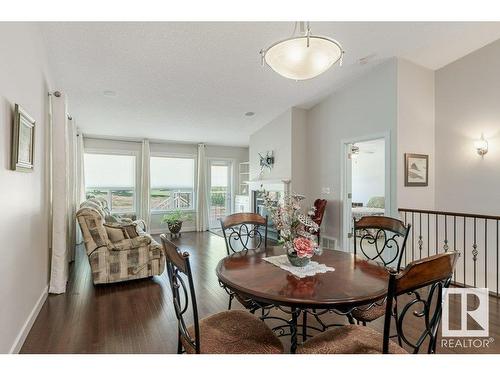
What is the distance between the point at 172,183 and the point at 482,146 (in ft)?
21.4

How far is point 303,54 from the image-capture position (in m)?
1.93

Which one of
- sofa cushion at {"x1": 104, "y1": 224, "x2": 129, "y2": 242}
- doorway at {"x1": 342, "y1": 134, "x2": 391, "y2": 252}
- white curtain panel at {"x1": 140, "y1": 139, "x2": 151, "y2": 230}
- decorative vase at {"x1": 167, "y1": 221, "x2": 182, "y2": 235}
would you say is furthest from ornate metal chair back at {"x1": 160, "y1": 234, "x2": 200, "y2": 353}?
white curtain panel at {"x1": 140, "y1": 139, "x2": 151, "y2": 230}

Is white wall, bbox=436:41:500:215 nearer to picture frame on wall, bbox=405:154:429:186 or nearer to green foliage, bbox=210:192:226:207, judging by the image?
picture frame on wall, bbox=405:154:429:186

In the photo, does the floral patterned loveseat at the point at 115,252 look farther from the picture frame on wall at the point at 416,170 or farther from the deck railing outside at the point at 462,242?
the picture frame on wall at the point at 416,170

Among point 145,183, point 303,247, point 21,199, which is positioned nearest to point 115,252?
point 21,199

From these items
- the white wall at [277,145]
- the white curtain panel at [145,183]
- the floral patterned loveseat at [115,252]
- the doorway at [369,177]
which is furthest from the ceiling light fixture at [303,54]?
the white curtain panel at [145,183]

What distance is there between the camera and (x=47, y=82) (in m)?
3.30

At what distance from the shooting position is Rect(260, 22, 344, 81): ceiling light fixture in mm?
1869

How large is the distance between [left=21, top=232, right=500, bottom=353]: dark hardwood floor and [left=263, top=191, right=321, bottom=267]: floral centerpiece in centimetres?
92

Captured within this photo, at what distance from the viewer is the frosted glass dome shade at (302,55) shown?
1.88 meters

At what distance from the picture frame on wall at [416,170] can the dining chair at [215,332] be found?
11.5 ft
